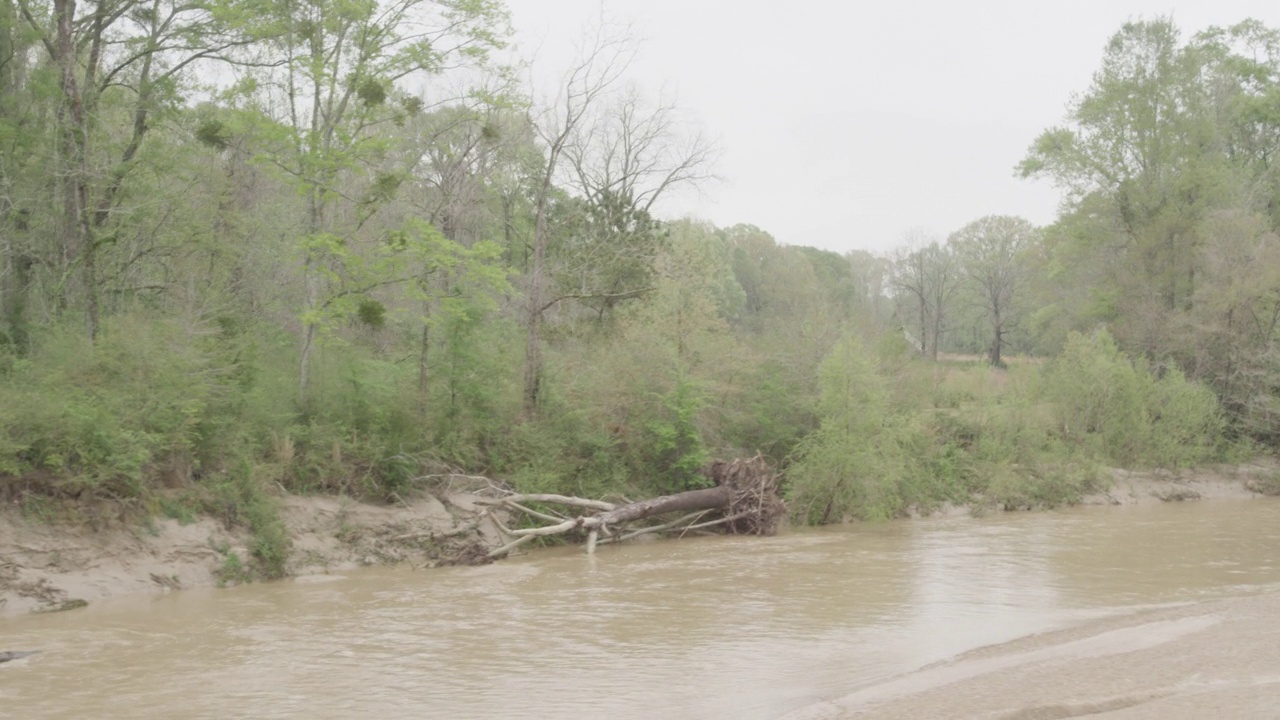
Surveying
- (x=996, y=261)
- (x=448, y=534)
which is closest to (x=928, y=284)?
(x=996, y=261)

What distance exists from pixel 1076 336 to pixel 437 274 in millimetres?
24211

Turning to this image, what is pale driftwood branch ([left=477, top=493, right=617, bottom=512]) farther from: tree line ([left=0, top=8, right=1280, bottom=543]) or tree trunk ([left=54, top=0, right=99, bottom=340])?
tree trunk ([left=54, top=0, right=99, bottom=340])

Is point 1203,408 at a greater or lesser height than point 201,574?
greater

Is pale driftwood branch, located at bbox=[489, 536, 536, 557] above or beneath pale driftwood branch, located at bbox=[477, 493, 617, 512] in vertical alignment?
beneath

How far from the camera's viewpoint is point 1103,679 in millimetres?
9180

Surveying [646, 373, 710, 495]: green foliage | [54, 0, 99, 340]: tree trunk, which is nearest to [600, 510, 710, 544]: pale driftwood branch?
[646, 373, 710, 495]: green foliage

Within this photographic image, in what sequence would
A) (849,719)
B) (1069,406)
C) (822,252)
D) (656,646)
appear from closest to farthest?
(849,719) < (656,646) < (1069,406) < (822,252)

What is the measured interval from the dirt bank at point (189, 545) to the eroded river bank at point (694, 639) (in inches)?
21.0

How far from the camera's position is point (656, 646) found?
12148mm

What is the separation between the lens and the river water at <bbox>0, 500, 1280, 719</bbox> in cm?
985

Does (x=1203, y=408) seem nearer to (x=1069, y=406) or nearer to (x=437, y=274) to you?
(x=1069, y=406)

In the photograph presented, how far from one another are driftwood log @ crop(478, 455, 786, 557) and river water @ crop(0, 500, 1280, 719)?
770 millimetres

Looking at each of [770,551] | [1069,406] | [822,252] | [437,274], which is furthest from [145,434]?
[822,252]

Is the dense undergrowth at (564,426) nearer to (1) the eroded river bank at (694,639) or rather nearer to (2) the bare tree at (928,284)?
(1) the eroded river bank at (694,639)
